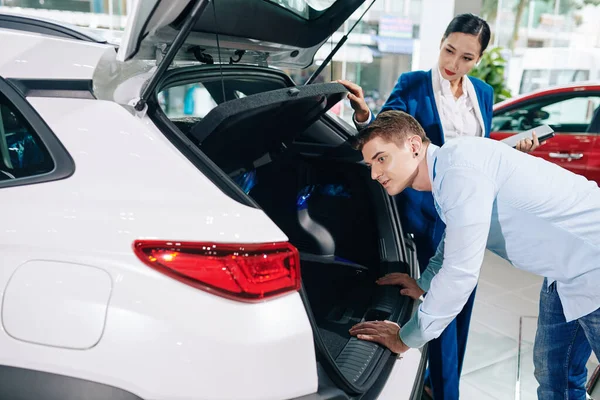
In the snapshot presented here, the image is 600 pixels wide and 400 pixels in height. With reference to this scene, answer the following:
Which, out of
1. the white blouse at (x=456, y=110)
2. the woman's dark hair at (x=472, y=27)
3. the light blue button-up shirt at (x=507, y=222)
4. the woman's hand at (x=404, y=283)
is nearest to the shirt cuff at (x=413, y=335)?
the light blue button-up shirt at (x=507, y=222)

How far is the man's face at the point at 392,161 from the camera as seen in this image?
A: 5.12ft

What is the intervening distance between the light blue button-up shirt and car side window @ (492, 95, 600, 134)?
354 cm

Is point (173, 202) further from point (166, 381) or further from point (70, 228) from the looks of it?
point (166, 381)

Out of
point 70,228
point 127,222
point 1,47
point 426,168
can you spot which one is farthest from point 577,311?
point 1,47

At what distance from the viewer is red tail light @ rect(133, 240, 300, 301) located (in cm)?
114

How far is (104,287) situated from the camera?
1.12 m

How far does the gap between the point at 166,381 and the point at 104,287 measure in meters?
0.23

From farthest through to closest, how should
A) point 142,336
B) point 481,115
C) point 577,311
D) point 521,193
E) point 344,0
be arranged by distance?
point 481,115 < point 344,0 < point 577,311 < point 521,193 < point 142,336

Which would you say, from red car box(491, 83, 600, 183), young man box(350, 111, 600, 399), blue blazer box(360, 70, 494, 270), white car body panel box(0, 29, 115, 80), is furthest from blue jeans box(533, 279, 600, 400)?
red car box(491, 83, 600, 183)

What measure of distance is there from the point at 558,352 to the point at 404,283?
0.56m

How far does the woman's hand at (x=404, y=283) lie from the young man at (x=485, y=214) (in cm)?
24

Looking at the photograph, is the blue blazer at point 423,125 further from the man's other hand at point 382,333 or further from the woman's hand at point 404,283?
the man's other hand at point 382,333

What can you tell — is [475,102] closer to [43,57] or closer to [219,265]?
[219,265]

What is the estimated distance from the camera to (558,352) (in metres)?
1.84
